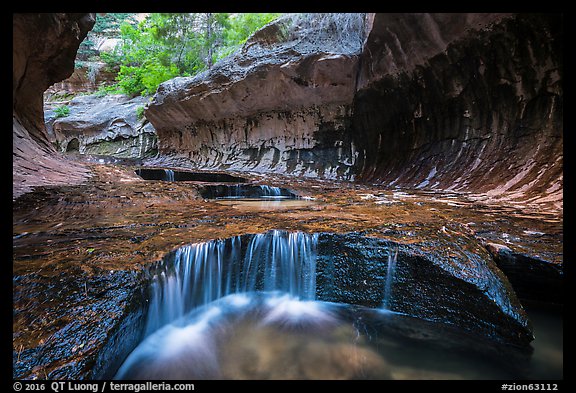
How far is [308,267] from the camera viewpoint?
8.62ft

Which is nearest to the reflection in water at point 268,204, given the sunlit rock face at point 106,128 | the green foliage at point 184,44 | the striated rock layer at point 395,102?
the striated rock layer at point 395,102

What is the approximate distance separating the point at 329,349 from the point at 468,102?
6574 mm

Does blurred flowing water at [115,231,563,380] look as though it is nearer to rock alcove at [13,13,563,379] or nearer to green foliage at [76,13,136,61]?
rock alcove at [13,13,563,379]

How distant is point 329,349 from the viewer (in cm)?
203

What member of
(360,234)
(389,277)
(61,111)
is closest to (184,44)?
(61,111)

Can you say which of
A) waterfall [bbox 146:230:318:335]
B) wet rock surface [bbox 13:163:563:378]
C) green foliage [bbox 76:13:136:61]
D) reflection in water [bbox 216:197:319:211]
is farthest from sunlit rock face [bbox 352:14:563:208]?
green foliage [bbox 76:13:136:61]

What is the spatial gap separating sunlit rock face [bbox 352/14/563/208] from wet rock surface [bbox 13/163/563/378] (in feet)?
6.37

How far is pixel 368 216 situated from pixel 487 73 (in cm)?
500

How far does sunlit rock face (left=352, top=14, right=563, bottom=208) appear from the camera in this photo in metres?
4.82

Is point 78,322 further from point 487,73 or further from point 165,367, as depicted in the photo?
point 487,73

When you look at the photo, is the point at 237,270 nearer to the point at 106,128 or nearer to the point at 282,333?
the point at 282,333

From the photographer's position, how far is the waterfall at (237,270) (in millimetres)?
2203

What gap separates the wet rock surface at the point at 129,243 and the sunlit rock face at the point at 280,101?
6.20 meters
